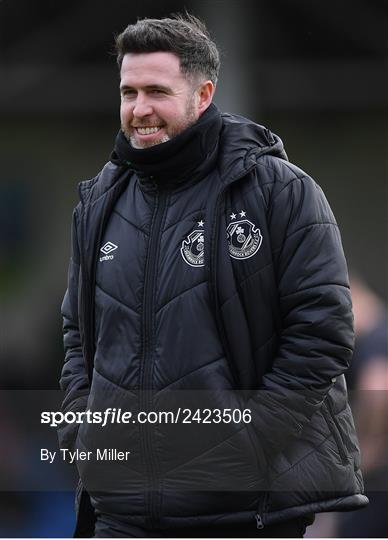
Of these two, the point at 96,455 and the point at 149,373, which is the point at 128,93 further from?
the point at 96,455

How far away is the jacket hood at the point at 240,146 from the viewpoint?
2705 millimetres

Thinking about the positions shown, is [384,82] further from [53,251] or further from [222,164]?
[222,164]

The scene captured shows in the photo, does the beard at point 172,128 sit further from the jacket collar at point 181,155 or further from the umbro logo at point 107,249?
the umbro logo at point 107,249

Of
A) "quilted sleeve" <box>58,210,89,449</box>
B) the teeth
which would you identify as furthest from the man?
"quilted sleeve" <box>58,210,89,449</box>

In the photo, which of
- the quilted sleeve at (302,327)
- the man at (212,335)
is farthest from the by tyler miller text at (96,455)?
the quilted sleeve at (302,327)

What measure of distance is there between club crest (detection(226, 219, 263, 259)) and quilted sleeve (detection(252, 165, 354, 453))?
49mm

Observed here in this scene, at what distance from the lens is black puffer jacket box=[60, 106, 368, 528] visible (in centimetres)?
262

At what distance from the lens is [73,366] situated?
9.80 ft

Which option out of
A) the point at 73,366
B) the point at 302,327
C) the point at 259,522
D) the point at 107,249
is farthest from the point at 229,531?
the point at 107,249

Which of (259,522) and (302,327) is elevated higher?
(302,327)

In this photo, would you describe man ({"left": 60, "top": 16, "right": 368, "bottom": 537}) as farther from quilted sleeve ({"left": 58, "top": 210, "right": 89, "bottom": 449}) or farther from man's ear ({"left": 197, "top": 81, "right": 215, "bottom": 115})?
quilted sleeve ({"left": 58, "top": 210, "right": 89, "bottom": 449})

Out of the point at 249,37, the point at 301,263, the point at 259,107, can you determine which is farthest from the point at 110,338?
the point at 259,107

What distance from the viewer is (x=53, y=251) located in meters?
5.72

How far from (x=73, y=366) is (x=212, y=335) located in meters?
0.53
